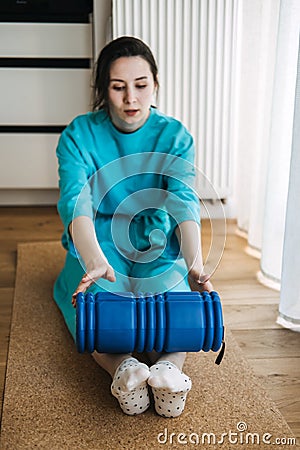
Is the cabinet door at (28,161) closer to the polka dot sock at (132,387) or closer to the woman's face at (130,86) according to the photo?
the woman's face at (130,86)

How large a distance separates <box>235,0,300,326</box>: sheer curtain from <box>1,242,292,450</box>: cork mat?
1.30ft

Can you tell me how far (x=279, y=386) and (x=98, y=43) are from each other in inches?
63.1

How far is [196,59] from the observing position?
2.50 meters

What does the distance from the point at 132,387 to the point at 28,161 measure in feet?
5.44

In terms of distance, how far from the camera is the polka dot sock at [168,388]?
1299mm

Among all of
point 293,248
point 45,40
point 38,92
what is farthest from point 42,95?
point 293,248

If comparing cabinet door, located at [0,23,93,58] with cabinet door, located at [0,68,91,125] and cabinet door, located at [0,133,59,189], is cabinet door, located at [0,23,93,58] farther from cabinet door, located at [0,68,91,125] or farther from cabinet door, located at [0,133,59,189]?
cabinet door, located at [0,133,59,189]

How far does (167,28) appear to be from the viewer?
2.46m

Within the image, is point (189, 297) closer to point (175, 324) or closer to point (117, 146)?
point (175, 324)

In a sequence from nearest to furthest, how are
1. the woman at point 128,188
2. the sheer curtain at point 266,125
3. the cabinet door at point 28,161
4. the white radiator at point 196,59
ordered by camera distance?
the woman at point 128,188 < the sheer curtain at point 266,125 < the white radiator at point 196,59 < the cabinet door at point 28,161

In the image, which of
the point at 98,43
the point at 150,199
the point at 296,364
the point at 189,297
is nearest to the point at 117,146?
the point at 150,199

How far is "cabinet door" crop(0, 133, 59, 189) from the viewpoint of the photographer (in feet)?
9.09

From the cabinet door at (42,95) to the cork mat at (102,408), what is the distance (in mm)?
1211

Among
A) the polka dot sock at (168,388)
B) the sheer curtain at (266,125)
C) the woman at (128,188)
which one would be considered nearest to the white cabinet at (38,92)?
the sheer curtain at (266,125)
